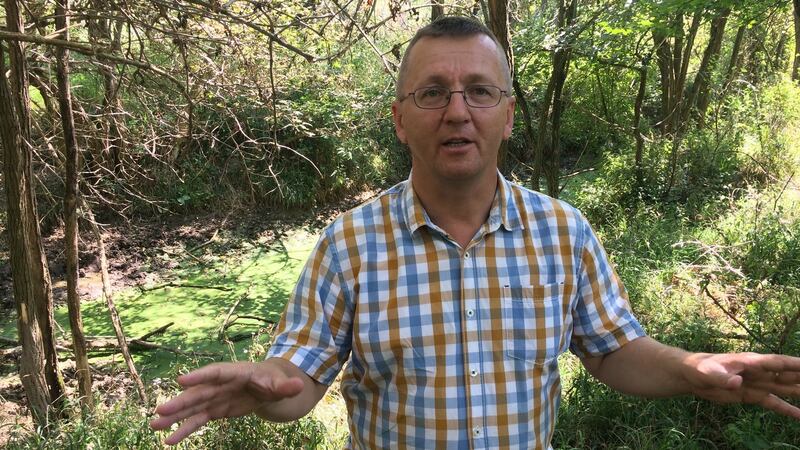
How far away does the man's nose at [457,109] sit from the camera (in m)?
1.20

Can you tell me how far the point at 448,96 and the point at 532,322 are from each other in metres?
0.53

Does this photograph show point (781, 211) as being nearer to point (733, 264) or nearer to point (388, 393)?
point (733, 264)

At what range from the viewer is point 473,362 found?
3.94ft

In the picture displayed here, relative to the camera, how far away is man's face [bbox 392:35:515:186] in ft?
3.98

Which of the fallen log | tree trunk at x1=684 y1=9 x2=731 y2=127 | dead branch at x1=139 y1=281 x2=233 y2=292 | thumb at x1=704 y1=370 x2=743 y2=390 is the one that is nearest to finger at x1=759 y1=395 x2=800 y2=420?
thumb at x1=704 y1=370 x2=743 y2=390

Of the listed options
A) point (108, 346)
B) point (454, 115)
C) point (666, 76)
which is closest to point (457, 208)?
point (454, 115)

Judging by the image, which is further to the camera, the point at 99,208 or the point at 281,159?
the point at 281,159

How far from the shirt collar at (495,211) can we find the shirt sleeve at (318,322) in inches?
7.5

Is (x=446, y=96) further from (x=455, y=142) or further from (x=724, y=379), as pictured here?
(x=724, y=379)

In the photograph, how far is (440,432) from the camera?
3.92ft

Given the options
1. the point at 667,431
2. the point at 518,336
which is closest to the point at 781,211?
the point at 667,431

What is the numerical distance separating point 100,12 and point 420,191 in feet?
8.59

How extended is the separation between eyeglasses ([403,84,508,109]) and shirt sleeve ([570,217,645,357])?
0.37 m

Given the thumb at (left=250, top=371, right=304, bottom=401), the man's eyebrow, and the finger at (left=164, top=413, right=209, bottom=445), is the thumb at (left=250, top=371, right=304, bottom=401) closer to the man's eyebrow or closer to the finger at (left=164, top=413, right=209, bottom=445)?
the finger at (left=164, top=413, right=209, bottom=445)
